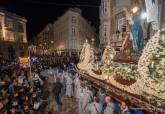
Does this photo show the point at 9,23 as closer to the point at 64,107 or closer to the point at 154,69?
the point at 64,107

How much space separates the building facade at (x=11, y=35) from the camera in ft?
221

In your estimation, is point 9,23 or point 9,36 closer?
point 9,36

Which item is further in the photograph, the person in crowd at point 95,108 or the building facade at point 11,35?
the building facade at point 11,35

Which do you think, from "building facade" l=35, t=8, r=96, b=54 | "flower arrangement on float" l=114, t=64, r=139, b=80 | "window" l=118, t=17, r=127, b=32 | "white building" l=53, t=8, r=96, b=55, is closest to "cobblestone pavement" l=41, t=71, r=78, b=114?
"flower arrangement on float" l=114, t=64, r=139, b=80

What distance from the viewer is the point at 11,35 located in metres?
73.3

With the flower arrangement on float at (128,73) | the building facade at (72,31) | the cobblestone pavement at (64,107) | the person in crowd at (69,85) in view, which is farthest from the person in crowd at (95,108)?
the building facade at (72,31)

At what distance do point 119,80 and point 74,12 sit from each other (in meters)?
75.5

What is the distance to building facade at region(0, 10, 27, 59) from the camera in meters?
67.4

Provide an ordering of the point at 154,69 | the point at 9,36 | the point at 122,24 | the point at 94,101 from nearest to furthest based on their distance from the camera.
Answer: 1. the point at 154,69
2. the point at 94,101
3. the point at 122,24
4. the point at 9,36

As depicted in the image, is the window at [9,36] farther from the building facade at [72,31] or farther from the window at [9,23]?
the building facade at [72,31]

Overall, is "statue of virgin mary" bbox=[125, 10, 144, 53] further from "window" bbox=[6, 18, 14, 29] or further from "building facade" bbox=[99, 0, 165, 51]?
"window" bbox=[6, 18, 14, 29]

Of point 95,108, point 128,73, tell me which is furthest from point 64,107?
point 128,73

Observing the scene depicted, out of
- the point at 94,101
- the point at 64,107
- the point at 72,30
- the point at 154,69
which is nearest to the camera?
the point at 154,69

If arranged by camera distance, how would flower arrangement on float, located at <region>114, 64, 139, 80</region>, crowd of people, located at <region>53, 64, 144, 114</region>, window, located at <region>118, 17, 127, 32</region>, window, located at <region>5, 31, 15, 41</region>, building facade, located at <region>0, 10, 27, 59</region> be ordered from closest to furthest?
crowd of people, located at <region>53, 64, 144, 114</region> < flower arrangement on float, located at <region>114, 64, 139, 80</region> < window, located at <region>118, 17, 127, 32</region> < building facade, located at <region>0, 10, 27, 59</region> < window, located at <region>5, 31, 15, 41</region>
